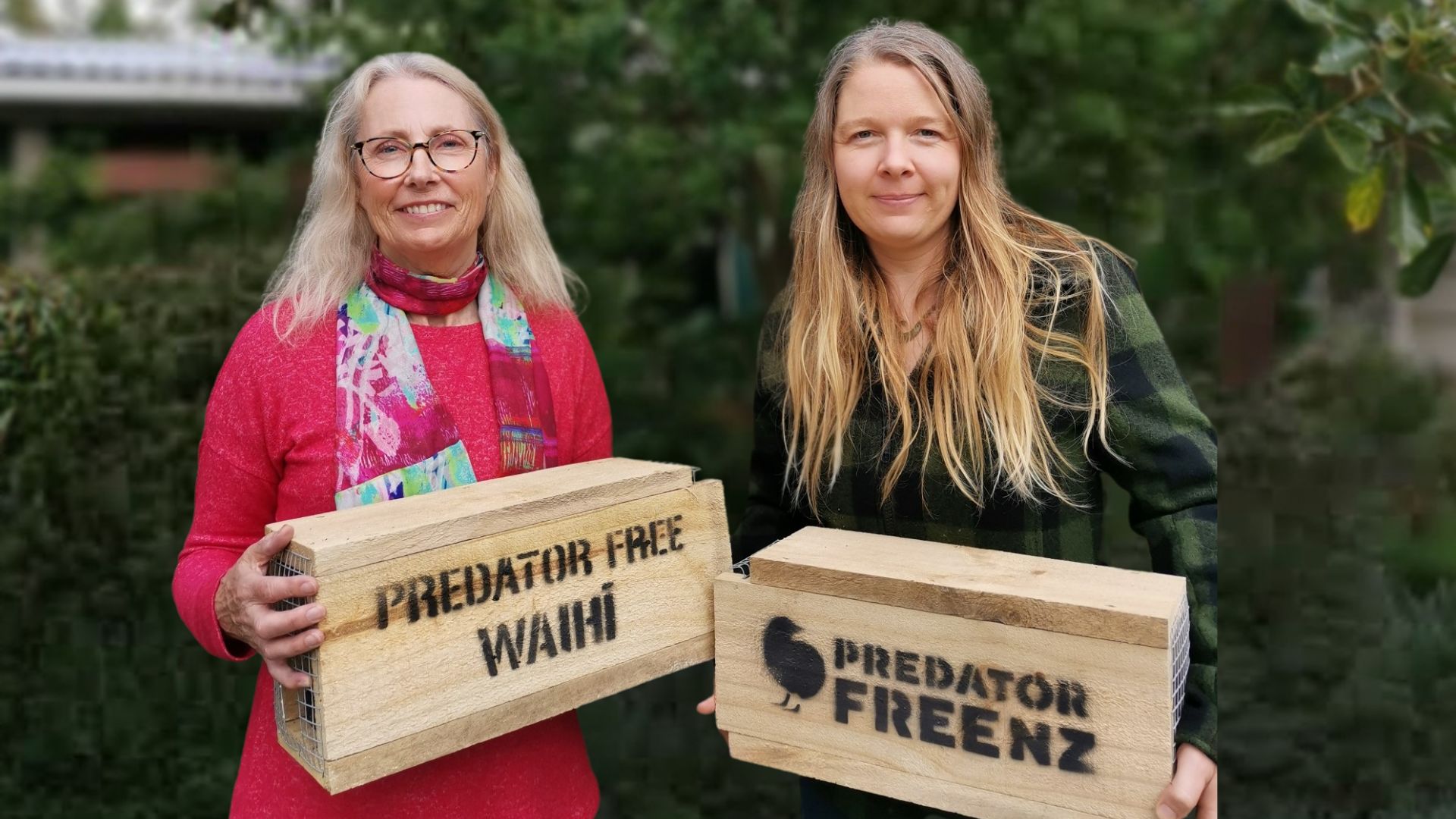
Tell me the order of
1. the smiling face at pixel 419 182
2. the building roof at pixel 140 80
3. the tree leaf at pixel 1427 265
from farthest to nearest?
the building roof at pixel 140 80, the tree leaf at pixel 1427 265, the smiling face at pixel 419 182

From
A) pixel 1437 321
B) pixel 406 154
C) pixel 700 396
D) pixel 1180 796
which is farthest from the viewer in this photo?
pixel 1437 321

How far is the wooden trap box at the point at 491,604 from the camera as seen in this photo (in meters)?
1.33

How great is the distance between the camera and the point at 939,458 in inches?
60.2

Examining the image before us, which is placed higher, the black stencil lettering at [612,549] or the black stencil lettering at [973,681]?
the black stencil lettering at [612,549]

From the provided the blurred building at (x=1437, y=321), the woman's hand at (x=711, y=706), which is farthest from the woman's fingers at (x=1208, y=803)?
the blurred building at (x=1437, y=321)

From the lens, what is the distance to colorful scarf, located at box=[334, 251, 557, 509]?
155 cm

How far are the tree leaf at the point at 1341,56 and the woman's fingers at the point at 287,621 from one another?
6.62 ft

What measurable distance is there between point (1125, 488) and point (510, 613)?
33.7 inches

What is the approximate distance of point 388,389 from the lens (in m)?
1.58

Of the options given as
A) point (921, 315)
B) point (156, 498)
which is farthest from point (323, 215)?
point (156, 498)

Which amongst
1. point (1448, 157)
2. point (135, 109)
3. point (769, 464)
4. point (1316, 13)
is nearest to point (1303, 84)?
point (1316, 13)

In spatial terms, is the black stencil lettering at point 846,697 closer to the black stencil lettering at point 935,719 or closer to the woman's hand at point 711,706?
the black stencil lettering at point 935,719

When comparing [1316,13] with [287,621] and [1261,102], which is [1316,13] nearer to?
[1261,102]

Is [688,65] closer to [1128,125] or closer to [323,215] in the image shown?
[1128,125]
